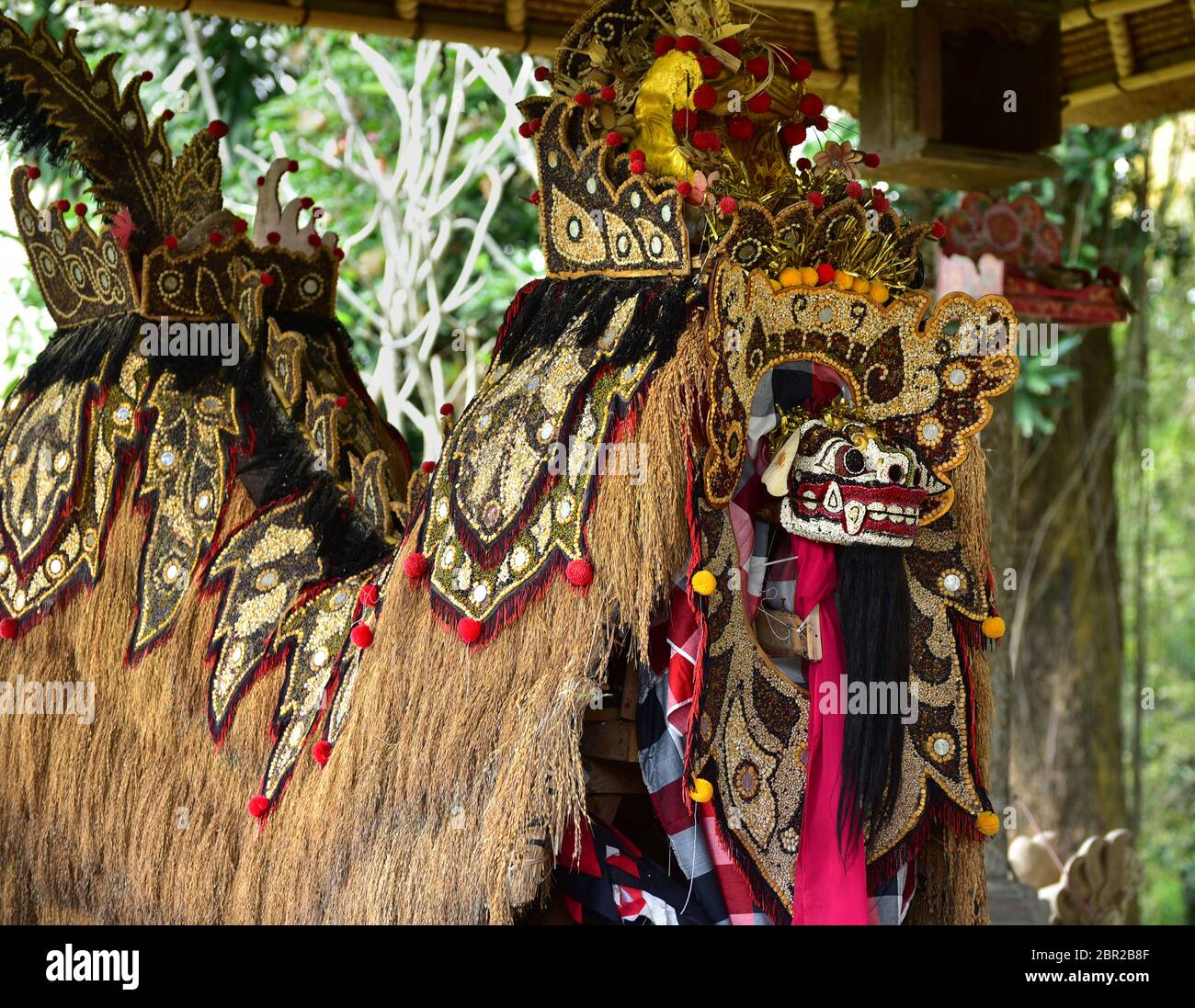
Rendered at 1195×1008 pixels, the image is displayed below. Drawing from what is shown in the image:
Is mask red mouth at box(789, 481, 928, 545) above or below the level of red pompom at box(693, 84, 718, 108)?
below

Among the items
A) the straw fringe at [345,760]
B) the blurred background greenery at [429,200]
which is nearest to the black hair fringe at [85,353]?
the straw fringe at [345,760]

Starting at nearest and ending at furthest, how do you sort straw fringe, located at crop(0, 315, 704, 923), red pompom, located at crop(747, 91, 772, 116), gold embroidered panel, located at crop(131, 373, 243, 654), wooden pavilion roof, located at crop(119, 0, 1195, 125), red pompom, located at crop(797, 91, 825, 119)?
straw fringe, located at crop(0, 315, 704, 923), red pompom, located at crop(747, 91, 772, 116), red pompom, located at crop(797, 91, 825, 119), gold embroidered panel, located at crop(131, 373, 243, 654), wooden pavilion roof, located at crop(119, 0, 1195, 125)

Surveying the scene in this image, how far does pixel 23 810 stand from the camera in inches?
132

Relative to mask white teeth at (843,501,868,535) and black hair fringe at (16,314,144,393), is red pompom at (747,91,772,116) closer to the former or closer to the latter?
mask white teeth at (843,501,868,535)

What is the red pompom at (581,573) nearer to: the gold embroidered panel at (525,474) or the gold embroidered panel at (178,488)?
the gold embroidered panel at (525,474)

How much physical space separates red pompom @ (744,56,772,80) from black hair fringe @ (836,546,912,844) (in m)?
0.80

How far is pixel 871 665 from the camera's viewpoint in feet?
8.48

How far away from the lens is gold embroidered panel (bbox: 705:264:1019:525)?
8.41 feet

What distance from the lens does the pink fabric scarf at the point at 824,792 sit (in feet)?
8.31

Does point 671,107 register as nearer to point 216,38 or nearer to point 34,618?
point 34,618

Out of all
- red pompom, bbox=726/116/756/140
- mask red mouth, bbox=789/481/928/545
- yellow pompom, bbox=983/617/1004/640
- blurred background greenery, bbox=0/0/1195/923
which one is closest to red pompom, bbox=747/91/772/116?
red pompom, bbox=726/116/756/140

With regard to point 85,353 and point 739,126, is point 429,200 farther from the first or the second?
point 739,126

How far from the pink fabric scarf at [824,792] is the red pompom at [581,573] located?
382mm

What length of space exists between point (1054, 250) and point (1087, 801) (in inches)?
126
